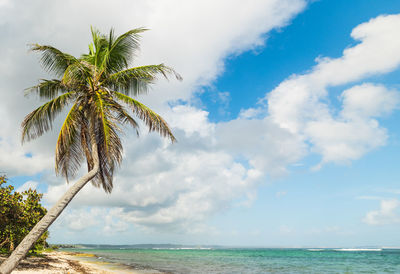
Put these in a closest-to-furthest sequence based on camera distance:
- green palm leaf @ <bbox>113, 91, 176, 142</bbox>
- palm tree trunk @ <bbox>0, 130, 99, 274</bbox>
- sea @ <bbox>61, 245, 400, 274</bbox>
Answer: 1. palm tree trunk @ <bbox>0, 130, 99, 274</bbox>
2. green palm leaf @ <bbox>113, 91, 176, 142</bbox>
3. sea @ <bbox>61, 245, 400, 274</bbox>

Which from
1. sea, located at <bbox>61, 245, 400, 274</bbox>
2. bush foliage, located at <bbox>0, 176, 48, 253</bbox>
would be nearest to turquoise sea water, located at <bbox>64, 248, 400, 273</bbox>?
sea, located at <bbox>61, 245, 400, 274</bbox>

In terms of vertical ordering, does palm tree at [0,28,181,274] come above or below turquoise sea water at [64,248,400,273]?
above

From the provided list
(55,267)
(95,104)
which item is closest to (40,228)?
(95,104)

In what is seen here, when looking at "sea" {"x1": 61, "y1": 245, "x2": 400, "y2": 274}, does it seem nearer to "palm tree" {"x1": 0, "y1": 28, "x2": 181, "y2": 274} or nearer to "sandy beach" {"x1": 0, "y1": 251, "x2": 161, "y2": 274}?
"sandy beach" {"x1": 0, "y1": 251, "x2": 161, "y2": 274}

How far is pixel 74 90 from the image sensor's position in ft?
35.6

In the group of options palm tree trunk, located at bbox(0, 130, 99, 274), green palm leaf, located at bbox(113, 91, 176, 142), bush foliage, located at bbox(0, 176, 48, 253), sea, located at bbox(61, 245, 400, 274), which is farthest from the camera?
sea, located at bbox(61, 245, 400, 274)

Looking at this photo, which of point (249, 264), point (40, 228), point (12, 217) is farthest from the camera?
point (249, 264)

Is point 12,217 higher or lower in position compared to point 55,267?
higher

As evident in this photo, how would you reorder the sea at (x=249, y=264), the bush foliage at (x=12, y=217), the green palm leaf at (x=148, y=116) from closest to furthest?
the green palm leaf at (x=148, y=116)
the bush foliage at (x=12, y=217)
the sea at (x=249, y=264)

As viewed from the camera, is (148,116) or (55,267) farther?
(55,267)

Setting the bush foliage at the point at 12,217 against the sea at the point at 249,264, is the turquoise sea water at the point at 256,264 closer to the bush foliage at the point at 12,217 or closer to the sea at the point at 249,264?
the sea at the point at 249,264

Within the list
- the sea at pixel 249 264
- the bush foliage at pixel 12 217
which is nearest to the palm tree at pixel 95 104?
the bush foliage at pixel 12 217

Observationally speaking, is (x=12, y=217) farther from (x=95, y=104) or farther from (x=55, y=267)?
(x=95, y=104)

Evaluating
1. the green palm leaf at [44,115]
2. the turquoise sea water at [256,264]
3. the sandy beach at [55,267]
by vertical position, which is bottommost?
the turquoise sea water at [256,264]
